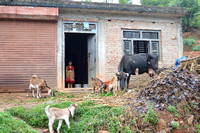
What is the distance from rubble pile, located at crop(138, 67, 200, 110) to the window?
4.67 m

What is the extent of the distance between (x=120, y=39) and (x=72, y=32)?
2513 mm

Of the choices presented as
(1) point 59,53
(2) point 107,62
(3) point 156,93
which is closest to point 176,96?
(3) point 156,93

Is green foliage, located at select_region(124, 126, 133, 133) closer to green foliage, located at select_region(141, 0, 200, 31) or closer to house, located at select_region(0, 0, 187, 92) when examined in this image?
house, located at select_region(0, 0, 187, 92)

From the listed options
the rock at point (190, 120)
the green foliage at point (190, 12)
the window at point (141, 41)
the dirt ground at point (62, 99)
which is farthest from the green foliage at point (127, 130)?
the green foliage at point (190, 12)

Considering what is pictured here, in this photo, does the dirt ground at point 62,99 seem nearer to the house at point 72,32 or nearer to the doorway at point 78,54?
the house at point 72,32

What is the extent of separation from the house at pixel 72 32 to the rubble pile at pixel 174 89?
4.37 metres

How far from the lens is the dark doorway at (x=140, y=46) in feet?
39.8

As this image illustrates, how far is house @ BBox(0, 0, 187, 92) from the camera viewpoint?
1010 centimetres

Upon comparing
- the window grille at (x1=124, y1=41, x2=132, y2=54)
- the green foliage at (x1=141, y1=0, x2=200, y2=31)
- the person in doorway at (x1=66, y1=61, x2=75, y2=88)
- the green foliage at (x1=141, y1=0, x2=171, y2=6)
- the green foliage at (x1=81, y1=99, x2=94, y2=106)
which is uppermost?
the green foliage at (x1=141, y1=0, x2=171, y2=6)

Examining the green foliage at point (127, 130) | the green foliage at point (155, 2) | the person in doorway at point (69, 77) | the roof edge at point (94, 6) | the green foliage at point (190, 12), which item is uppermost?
the green foliage at point (155, 2)

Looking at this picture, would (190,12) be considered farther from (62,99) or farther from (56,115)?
(56,115)

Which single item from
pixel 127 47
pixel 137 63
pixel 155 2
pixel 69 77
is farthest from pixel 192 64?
pixel 155 2

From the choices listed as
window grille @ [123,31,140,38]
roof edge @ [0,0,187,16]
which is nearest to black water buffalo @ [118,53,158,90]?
window grille @ [123,31,140,38]

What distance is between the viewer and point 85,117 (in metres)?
5.57
